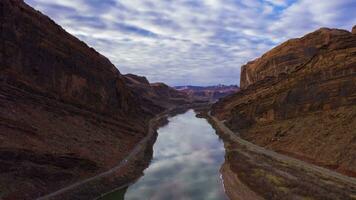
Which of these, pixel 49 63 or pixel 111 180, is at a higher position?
pixel 49 63

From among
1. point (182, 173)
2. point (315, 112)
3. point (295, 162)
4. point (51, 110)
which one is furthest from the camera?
point (315, 112)

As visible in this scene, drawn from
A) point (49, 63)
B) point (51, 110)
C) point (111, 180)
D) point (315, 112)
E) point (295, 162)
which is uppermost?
point (49, 63)

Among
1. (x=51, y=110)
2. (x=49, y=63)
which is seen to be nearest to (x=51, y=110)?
(x=51, y=110)

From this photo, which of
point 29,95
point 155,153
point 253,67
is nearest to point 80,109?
point 29,95

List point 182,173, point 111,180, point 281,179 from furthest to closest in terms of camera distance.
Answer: point 182,173 → point 111,180 → point 281,179

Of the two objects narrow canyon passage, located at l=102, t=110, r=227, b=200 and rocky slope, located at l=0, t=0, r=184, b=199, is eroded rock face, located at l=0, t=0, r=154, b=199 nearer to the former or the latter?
rocky slope, located at l=0, t=0, r=184, b=199

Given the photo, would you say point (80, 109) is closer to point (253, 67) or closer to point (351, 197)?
point (351, 197)

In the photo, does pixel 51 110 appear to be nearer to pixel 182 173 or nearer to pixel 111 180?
pixel 111 180

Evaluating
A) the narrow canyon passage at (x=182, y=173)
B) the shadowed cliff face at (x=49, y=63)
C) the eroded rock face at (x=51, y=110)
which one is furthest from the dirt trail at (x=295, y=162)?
the shadowed cliff face at (x=49, y=63)
